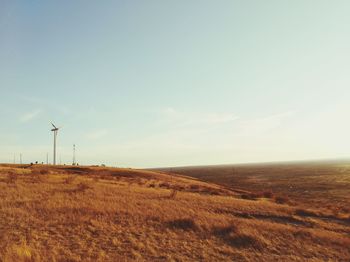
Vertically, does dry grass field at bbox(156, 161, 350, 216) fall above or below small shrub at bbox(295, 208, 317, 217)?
below

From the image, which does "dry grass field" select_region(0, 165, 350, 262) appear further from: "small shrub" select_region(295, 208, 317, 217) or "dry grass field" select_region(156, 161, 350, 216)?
"dry grass field" select_region(156, 161, 350, 216)

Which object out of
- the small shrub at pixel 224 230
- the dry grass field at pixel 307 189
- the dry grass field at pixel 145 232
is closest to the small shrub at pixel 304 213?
the dry grass field at pixel 145 232

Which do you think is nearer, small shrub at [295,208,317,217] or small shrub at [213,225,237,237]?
small shrub at [213,225,237,237]

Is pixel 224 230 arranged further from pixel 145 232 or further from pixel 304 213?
pixel 304 213

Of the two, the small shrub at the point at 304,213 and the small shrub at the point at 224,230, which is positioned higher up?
the small shrub at the point at 224,230

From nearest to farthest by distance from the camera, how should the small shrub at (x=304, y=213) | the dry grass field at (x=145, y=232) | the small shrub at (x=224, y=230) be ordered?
the dry grass field at (x=145, y=232) → the small shrub at (x=224, y=230) → the small shrub at (x=304, y=213)

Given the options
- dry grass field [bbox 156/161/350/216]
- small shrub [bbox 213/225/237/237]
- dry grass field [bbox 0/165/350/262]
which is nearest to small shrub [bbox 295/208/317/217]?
dry grass field [bbox 0/165/350/262]

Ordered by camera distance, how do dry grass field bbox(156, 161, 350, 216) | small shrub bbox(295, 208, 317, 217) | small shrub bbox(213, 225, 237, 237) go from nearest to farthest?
small shrub bbox(213, 225, 237, 237) < small shrub bbox(295, 208, 317, 217) < dry grass field bbox(156, 161, 350, 216)

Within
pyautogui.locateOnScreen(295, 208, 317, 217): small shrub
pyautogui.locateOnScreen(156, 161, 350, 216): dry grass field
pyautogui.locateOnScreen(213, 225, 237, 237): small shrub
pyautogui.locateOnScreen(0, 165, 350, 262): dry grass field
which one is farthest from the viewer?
pyautogui.locateOnScreen(156, 161, 350, 216): dry grass field

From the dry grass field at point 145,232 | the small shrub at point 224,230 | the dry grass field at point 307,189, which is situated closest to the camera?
the dry grass field at point 145,232

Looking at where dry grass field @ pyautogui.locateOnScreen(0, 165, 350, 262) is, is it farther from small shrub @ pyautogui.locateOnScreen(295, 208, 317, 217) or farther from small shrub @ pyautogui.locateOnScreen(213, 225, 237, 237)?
small shrub @ pyautogui.locateOnScreen(295, 208, 317, 217)

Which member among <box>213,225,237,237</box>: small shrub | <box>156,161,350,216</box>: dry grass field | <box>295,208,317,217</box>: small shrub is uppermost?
<box>213,225,237,237</box>: small shrub

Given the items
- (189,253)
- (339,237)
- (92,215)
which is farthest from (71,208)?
(339,237)

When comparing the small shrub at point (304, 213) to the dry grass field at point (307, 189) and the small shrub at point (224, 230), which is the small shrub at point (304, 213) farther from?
the small shrub at point (224, 230)
